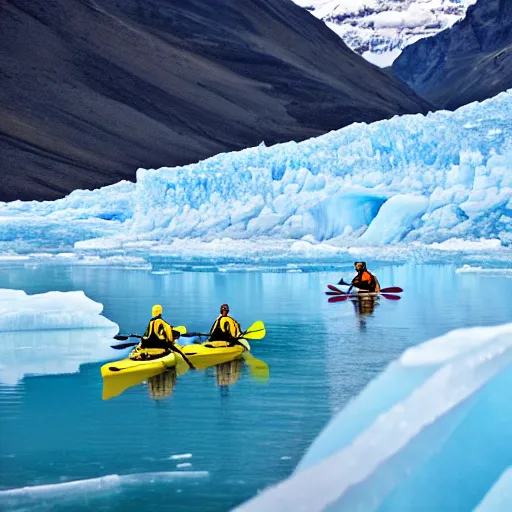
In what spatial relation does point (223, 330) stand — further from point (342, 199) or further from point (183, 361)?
point (342, 199)

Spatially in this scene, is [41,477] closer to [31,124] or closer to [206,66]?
[31,124]

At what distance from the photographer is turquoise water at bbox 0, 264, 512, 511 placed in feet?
11.5

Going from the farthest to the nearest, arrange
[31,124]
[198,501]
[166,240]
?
[31,124]
[166,240]
[198,501]

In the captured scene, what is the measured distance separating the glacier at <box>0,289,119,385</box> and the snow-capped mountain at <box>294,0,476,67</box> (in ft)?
306

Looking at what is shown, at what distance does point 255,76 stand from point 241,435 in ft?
174

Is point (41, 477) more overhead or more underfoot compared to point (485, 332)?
more underfoot

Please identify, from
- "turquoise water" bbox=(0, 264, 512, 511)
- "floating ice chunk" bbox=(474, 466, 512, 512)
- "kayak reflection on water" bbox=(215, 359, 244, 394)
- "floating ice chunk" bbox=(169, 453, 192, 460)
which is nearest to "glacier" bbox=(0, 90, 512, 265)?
"turquoise water" bbox=(0, 264, 512, 511)

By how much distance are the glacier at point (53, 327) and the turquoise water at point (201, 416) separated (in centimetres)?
37

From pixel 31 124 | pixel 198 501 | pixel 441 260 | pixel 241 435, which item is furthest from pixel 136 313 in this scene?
pixel 31 124

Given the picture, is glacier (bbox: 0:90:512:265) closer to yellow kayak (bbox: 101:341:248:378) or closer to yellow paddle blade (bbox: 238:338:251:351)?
yellow paddle blade (bbox: 238:338:251:351)

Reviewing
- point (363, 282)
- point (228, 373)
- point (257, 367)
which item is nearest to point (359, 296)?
point (363, 282)

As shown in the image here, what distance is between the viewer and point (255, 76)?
185 feet

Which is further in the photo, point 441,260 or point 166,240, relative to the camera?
point 166,240

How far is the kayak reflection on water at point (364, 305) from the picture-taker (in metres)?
8.75
